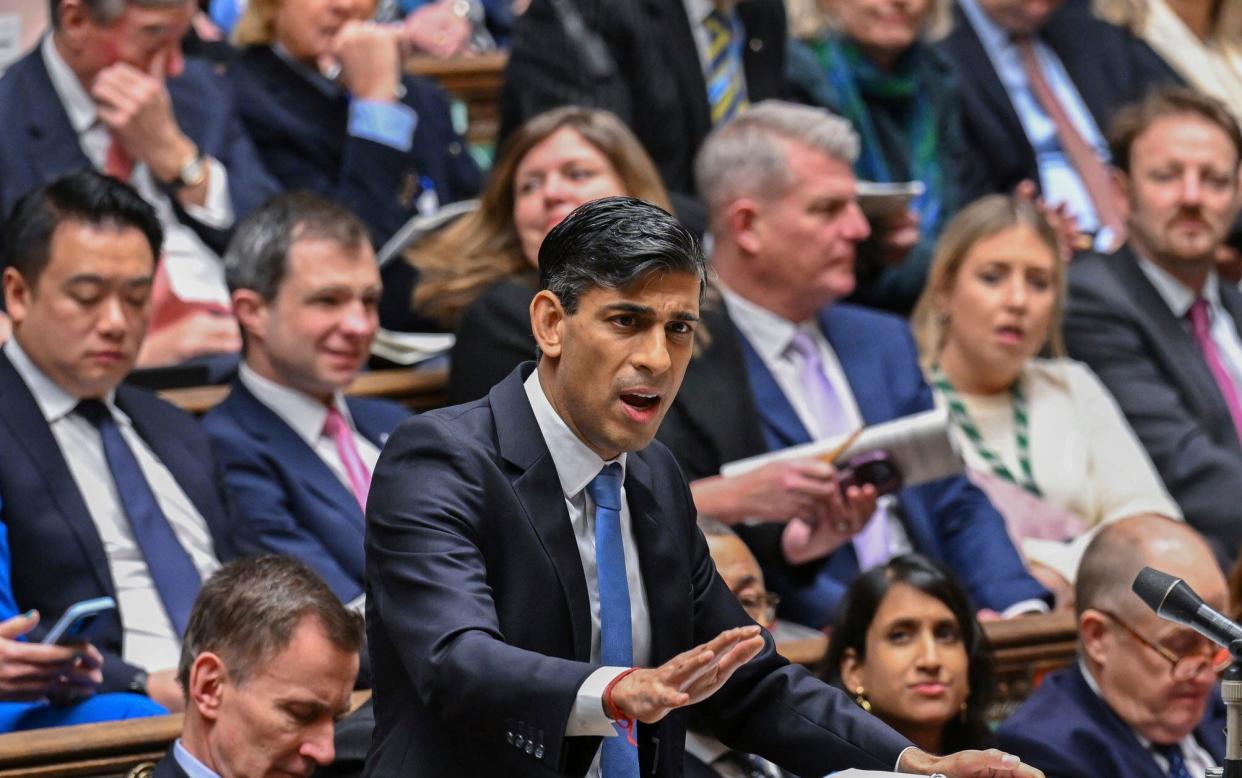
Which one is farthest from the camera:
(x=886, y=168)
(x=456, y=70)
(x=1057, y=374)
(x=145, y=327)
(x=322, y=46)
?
(x=456, y=70)

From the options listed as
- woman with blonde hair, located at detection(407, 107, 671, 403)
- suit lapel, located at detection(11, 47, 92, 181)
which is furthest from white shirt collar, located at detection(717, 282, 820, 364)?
suit lapel, located at detection(11, 47, 92, 181)

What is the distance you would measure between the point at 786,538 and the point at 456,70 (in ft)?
7.22

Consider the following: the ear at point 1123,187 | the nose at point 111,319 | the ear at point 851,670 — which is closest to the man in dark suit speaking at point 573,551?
the ear at point 851,670

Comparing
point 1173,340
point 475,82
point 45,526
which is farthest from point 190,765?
point 475,82

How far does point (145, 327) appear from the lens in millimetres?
3645

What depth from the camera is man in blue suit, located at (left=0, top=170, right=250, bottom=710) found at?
341cm

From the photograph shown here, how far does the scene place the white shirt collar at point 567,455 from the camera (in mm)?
2283

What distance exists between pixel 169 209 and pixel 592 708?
259 cm

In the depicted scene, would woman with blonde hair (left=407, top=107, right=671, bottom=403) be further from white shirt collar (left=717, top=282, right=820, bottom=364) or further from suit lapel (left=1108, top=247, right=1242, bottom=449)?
suit lapel (left=1108, top=247, right=1242, bottom=449)

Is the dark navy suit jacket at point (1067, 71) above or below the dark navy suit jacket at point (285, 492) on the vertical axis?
above

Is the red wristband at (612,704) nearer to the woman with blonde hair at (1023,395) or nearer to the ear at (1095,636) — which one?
the ear at (1095,636)

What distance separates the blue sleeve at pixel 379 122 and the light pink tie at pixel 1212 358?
1.84m

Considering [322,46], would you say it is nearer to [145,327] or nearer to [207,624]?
[145,327]

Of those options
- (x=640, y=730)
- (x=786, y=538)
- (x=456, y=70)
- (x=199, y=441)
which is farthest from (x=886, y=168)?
(x=640, y=730)
